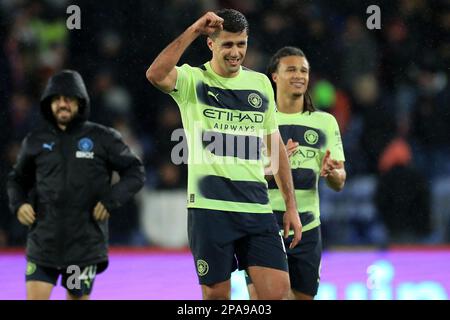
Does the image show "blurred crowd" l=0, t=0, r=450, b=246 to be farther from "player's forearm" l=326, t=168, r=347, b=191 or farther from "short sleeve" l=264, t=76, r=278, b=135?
"short sleeve" l=264, t=76, r=278, b=135

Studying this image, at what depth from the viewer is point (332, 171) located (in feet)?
21.0

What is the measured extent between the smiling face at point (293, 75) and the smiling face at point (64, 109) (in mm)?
1378

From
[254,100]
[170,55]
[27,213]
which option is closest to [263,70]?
[27,213]

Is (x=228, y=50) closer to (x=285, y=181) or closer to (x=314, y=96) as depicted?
(x=285, y=181)

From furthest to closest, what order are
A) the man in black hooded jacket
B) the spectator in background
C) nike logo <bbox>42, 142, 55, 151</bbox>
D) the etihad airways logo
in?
the spectator in background → nike logo <bbox>42, 142, 55, 151</bbox> → the man in black hooded jacket → the etihad airways logo

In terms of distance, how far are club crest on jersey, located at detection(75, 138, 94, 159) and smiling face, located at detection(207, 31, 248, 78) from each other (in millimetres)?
A: 1415

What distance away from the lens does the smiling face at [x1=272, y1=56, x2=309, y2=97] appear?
6652 mm

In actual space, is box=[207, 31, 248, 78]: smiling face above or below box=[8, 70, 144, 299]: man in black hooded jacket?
above

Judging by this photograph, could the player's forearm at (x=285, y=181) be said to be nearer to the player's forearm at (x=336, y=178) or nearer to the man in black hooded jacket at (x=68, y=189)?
the player's forearm at (x=336, y=178)

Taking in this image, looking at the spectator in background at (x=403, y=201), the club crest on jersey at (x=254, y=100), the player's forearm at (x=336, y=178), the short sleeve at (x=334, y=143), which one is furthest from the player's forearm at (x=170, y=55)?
the spectator in background at (x=403, y=201)

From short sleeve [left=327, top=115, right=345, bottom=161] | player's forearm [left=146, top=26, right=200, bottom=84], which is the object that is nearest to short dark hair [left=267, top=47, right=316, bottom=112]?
short sleeve [left=327, top=115, right=345, bottom=161]

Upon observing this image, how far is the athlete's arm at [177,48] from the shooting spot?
5262 mm
